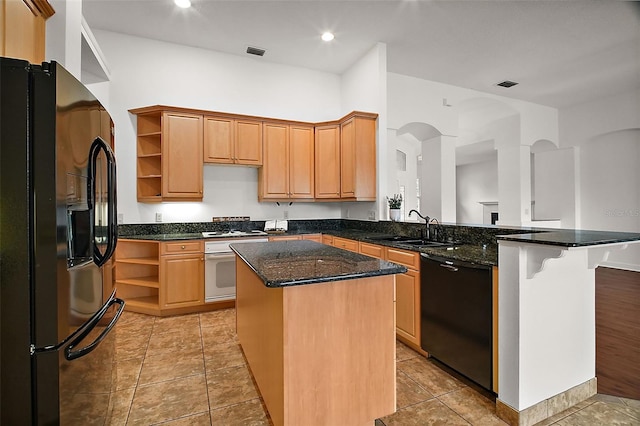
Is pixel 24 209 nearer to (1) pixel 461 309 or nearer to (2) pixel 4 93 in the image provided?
(2) pixel 4 93

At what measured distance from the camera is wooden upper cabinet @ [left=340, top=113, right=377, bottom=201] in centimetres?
407

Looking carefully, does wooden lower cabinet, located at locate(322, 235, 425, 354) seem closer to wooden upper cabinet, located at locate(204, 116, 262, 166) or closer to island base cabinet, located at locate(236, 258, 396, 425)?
island base cabinet, located at locate(236, 258, 396, 425)

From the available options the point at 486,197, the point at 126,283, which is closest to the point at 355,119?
the point at 126,283

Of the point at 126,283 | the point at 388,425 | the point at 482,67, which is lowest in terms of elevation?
the point at 388,425

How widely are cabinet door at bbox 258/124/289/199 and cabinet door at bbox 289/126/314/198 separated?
7cm

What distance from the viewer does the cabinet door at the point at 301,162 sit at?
4.42m

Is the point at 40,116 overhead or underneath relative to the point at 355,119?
underneath

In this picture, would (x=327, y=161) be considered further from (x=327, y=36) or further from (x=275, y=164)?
(x=327, y=36)

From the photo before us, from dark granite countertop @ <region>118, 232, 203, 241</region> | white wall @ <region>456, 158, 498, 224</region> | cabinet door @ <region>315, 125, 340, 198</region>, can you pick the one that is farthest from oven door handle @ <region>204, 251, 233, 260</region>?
white wall @ <region>456, 158, 498, 224</region>

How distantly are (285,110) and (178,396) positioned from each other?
3790 mm

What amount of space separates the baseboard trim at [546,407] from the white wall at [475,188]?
8.26 meters

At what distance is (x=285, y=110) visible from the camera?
469 centimetres

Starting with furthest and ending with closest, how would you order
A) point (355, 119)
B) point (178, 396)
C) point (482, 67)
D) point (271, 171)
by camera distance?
point (482, 67), point (271, 171), point (355, 119), point (178, 396)

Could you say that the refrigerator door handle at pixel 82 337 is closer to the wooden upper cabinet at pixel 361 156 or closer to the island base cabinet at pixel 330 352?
the island base cabinet at pixel 330 352
